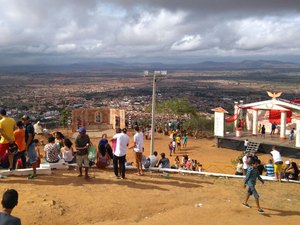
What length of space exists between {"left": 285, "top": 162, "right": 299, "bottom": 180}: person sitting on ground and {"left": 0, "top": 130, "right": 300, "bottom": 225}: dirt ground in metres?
1.65

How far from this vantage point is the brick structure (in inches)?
1189

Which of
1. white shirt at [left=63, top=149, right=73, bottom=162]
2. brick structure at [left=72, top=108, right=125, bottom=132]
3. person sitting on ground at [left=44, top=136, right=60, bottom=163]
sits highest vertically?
person sitting on ground at [left=44, top=136, right=60, bottom=163]

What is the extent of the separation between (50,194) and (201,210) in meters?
3.32

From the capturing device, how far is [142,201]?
342 inches

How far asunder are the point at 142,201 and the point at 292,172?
21.6 feet

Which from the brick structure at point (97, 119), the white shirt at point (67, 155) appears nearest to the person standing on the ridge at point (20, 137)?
the white shirt at point (67, 155)

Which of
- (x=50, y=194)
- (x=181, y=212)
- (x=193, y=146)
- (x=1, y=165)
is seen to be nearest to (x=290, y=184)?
(x=181, y=212)

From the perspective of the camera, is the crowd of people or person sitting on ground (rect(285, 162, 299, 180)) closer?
the crowd of people

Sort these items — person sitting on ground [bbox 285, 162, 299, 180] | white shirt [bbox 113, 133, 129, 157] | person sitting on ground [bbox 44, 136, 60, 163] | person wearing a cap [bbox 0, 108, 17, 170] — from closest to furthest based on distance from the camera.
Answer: person wearing a cap [bbox 0, 108, 17, 170]
white shirt [bbox 113, 133, 129, 157]
person sitting on ground [bbox 44, 136, 60, 163]
person sitting on ground [bbox 285, 162, 299, 180]

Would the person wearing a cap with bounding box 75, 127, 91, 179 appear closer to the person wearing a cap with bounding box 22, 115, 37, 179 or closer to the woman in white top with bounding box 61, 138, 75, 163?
the person wearing a cap with bounding box 22, 115, 37, 179

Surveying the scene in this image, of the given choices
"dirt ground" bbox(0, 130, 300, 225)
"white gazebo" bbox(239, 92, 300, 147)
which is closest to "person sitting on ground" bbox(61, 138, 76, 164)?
"dirt ground" bbox(0, 130, 300, 225)

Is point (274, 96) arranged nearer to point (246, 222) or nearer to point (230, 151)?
point (230, 151)

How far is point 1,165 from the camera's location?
10.1m

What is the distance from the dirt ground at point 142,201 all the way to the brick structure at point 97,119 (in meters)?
19.4
